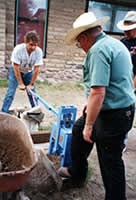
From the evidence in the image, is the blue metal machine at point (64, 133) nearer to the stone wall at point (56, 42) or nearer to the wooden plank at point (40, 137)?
the wooden plank at point (40, 137)

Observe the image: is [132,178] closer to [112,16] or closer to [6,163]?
[6,163]

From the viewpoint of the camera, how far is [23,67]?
415 cm

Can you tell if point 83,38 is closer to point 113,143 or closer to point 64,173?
point 113,143

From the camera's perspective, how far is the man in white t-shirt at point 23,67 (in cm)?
388

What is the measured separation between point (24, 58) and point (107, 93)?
265cm

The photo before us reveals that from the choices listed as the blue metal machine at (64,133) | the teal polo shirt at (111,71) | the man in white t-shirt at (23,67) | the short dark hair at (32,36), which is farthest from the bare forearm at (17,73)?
the teal polo shirt at (111,71)

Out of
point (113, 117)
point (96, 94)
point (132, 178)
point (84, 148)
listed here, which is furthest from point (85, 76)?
point (132, 178)

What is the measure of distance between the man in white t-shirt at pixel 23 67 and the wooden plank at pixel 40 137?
3.02 feet

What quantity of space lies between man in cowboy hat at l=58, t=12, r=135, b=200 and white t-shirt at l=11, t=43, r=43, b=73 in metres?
2.25

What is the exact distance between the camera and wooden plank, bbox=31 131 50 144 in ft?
11.2

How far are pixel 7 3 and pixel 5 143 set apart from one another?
18.4ft

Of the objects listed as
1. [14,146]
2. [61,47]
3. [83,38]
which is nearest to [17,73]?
[14,146]

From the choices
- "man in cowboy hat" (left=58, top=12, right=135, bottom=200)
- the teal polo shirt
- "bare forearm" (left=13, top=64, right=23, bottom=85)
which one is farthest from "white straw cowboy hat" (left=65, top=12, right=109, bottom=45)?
"bare forearm" (left=13, top=64, right=23, bottom=85)

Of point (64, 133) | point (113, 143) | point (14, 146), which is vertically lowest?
point (14, 146)
